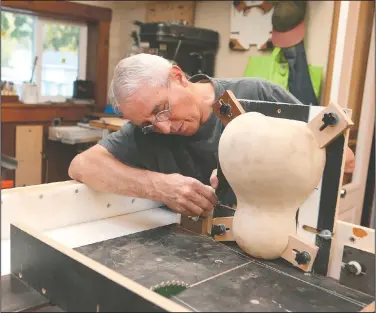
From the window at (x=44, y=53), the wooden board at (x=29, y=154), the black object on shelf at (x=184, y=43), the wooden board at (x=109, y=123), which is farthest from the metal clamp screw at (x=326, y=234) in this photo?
the window at (x=44, y=53)

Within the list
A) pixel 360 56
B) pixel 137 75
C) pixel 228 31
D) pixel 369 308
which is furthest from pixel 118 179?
pixel 228 31

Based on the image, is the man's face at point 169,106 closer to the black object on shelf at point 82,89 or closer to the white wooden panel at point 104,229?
the white wooden panel at point 104,229

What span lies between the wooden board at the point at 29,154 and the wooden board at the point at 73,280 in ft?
8.35

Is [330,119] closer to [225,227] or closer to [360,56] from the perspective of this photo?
[225,227]

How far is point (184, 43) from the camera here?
2896mm

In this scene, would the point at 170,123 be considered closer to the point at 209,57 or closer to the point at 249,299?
the point at 249,299

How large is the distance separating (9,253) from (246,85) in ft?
2.80

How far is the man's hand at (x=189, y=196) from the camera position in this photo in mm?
985

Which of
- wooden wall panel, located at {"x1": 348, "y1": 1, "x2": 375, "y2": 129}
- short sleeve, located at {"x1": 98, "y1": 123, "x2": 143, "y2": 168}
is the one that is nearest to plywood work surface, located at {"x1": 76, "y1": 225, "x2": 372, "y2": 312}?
short sleeve, located at {"x1": 98, "y1": 123, "x2": 143, "y2": 168}

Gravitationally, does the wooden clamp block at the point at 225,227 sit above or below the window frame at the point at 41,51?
below

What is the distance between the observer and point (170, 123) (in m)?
1.17

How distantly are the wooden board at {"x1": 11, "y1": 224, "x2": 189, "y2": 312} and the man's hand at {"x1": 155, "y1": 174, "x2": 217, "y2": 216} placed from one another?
34 centimetres

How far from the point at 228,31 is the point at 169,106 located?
6.73ft

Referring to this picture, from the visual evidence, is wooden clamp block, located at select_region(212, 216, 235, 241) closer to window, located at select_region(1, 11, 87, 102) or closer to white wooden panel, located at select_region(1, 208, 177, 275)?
white wooden panel, located at select_region(1, 208, 177, 275)
